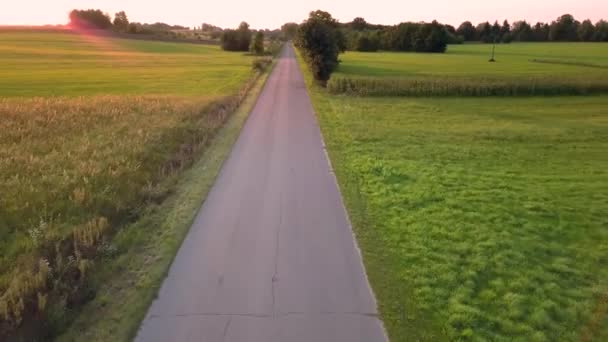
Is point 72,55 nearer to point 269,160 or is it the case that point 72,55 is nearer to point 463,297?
point 269,160

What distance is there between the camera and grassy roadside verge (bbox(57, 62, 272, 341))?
6.10 meters

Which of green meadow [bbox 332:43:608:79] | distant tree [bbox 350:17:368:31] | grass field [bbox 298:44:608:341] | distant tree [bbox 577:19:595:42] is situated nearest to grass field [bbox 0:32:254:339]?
grass field [bbox 298:44:608:341]

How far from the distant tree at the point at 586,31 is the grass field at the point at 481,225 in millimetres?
114943

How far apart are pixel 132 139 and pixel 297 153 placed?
19.3ft

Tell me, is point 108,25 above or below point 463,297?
above

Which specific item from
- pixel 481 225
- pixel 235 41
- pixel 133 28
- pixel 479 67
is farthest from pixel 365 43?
pixel 481 225

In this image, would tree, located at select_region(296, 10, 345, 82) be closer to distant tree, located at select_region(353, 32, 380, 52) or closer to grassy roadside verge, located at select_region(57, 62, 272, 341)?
grassy roadside verge, located at select_region(57, 62, 272, 341)

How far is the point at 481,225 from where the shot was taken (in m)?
9.51

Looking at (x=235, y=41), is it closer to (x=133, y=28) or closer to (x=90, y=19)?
(x=133, y=28)

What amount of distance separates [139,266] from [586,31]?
445 feet

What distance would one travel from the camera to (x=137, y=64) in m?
57.5

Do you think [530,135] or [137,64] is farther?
[137,64]

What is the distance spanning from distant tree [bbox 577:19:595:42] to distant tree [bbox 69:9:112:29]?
140123mm

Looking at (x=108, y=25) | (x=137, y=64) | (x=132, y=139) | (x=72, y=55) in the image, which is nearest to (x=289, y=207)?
(x=132, y=139)
